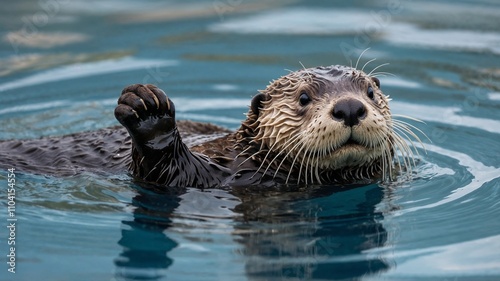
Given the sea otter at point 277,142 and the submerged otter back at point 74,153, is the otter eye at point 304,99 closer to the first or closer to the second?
the sea otter at point 277,142

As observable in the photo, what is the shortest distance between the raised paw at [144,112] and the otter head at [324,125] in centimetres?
82

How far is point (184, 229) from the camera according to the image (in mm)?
6859

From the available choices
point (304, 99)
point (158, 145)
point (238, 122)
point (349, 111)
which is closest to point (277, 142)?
point (304, 99)

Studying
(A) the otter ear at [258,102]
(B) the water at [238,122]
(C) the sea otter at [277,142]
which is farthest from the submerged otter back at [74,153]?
(A) the otter ear at [258,102]

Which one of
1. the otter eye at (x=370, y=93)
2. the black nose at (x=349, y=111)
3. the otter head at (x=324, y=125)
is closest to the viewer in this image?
the black nose at (x=349, y=111)

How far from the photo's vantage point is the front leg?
23.3 ft

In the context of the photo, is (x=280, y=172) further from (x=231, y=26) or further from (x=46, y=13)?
(x=46, y=13)

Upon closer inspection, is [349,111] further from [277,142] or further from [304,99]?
[277,142]

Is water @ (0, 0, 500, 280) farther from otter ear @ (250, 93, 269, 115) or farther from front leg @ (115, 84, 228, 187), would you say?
otter ear @ (250, 93, 269, 115)

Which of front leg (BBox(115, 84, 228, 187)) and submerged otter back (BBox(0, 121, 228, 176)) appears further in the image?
submerged otter back (BBox(0, 121, 228, 176))

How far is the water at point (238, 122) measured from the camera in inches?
255

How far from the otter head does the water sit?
0.26 meters

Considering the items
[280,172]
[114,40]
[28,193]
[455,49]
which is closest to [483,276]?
[280,172]

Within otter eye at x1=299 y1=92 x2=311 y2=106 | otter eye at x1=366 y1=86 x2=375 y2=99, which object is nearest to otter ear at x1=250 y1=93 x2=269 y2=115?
A: otter eye at x1=299 y1=92 x2=311 y2=106
